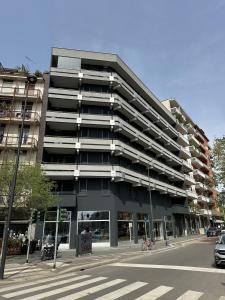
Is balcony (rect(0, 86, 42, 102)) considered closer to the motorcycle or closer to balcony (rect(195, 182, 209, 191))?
the motorcycle

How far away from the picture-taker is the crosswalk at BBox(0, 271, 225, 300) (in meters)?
8.73

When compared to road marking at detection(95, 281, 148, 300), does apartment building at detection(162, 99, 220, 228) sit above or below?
above

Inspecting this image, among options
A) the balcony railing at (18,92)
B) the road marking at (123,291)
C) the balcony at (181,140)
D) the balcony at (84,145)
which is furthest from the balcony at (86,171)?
the balcony at (181,140)

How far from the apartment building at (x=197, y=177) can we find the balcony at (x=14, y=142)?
3507 centimetres

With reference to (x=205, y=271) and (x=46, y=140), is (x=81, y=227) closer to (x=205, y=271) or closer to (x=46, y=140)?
(x=46, y=140)

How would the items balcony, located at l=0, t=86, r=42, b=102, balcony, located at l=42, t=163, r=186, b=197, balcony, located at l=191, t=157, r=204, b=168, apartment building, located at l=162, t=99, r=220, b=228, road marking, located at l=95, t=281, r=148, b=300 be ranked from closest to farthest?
road marking, located at l=95, t=281, r=148, b=300 → balcony, located at l=42, t=163, r=186, b=197 → balcony, located at l=0, t=86, r=42, b=102 → apartment building, located at l=162, t=99, r=220, b=228 → balcony, located at l=191, t=157, r=204, b=168

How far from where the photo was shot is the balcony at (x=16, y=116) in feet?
103

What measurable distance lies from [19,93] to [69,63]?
292 inches

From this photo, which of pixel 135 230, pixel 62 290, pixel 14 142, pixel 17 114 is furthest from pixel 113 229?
pixel 62 290

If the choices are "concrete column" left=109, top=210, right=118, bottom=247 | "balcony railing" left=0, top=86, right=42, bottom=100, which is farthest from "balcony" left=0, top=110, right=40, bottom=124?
"concrete column" left=109, top=210, right=118, bottom=247

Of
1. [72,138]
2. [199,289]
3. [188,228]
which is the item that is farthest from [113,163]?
[188,228]

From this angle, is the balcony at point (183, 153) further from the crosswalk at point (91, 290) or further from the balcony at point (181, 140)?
the crosswalk at point (91, 290)

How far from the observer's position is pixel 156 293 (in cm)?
905

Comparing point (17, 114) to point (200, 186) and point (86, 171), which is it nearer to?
point (86, 171)
